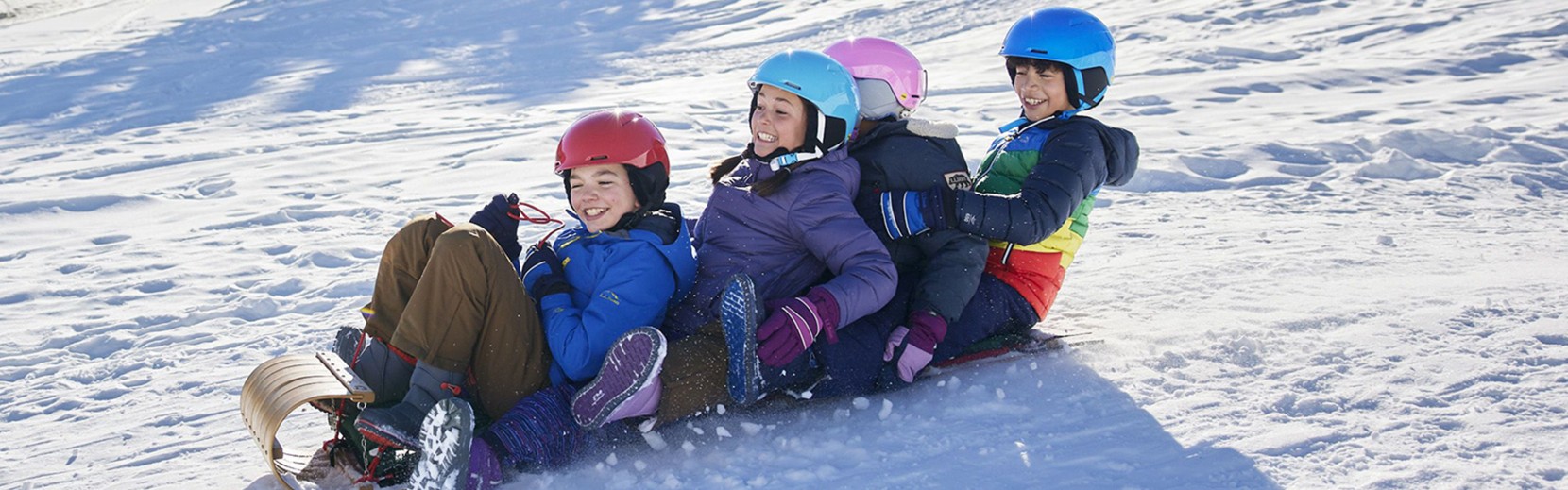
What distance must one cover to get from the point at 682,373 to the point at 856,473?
58cm

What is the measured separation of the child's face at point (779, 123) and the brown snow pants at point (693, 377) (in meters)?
0.67

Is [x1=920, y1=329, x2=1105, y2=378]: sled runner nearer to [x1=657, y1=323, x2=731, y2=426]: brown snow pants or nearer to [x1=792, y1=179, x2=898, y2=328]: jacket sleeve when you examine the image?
[x1=792, y1=179, x2=898, y2=328]: jacket sleeve

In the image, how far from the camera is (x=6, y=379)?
479cm

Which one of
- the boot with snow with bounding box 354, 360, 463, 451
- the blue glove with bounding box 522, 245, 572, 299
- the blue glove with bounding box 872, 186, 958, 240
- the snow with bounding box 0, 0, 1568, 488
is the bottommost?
the snow with bounding box 0, 0, 1568, 488

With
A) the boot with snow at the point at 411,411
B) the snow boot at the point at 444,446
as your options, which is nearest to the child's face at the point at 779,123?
the boot with snow at the point at 411,411

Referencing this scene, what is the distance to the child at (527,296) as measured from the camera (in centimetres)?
336

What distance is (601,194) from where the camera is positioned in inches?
146

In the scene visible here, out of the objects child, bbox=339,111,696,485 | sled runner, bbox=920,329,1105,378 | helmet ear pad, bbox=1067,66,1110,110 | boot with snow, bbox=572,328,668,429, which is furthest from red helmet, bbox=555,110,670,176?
helmet ear pad, bbox=1067,66,1110,110

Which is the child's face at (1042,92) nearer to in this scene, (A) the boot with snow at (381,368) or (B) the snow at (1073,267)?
(B) the snow at (1073,267)

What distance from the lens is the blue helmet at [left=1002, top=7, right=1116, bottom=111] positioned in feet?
13.6

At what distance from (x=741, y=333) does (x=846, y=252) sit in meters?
0.49

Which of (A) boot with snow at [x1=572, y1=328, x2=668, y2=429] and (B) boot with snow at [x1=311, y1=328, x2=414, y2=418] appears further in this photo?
(B) boot with snow at [x1=311, y1=328, x2=414, y2=418]

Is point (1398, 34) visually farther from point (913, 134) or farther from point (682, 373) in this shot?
point (682, 373)

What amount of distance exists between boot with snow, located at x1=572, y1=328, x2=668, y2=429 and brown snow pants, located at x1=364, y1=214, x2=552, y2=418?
303 mm
